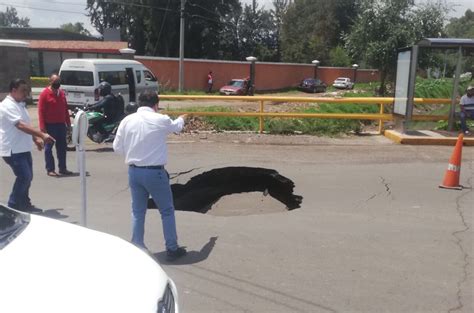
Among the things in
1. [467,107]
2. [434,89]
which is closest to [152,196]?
[467,107]

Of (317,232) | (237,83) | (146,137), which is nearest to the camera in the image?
(146,137)

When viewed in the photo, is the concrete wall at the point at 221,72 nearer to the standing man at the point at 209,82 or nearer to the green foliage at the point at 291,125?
the standing man at the point at 209,82

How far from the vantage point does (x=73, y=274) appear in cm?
272

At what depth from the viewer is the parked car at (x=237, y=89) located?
37031mm

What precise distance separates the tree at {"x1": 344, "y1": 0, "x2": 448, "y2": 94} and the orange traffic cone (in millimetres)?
25236

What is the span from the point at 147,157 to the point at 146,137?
195 mm

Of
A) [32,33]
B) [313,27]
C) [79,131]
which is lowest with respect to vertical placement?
[79,131]

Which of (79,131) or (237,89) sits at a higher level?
(79,131)

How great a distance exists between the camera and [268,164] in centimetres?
999

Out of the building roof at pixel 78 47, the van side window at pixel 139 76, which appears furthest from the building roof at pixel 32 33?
the van side window at pixel 139 76

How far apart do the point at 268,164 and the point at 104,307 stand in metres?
7.63

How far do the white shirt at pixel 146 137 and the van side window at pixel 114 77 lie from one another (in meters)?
14.3

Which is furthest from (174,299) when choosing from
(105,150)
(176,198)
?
(105,150)

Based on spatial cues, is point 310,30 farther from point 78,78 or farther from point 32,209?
point 32,209
